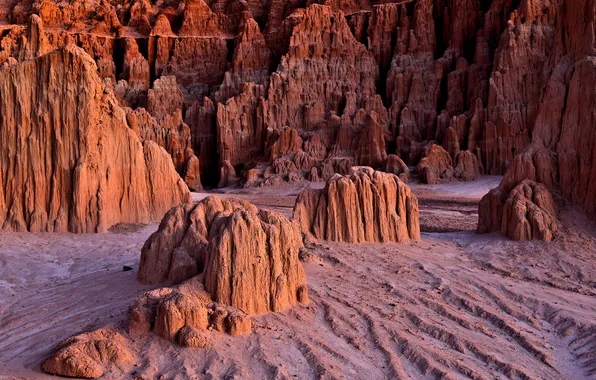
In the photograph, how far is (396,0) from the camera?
1993 inches

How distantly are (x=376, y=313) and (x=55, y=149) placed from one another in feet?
37.0

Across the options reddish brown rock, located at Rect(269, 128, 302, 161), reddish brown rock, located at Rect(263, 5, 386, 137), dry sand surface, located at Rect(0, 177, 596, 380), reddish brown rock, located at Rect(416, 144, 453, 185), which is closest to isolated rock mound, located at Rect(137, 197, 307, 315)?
dry sand surface, located at Rect(0, 177, 596, 380)

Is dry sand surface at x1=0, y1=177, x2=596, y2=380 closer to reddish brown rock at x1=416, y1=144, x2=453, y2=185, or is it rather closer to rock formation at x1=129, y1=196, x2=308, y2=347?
rock formation at x1=129, y1=196, x2=308, y2=347

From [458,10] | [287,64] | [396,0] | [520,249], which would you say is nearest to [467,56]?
[458,10]

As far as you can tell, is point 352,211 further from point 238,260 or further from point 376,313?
point 238,260

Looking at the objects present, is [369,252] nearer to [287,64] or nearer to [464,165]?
[464,165]

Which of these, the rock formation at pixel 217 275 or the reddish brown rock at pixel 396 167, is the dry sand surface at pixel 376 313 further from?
the reddish brown rock at pixel 396 167

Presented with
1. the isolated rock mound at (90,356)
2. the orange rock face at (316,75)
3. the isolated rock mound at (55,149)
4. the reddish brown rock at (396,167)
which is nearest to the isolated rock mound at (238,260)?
the isolated rock mound at (90,356)

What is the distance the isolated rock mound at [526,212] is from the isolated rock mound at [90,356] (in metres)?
9.97

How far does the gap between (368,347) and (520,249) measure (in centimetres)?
700

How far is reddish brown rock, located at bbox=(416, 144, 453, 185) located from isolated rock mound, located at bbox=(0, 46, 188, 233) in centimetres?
2177

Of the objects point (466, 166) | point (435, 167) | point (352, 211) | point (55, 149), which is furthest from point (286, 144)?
point (352, 211)

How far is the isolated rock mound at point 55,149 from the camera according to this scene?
1461 cm

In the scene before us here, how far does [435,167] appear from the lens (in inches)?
1340
